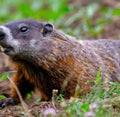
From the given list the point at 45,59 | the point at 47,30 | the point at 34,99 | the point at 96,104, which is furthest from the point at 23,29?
the point at 96,104

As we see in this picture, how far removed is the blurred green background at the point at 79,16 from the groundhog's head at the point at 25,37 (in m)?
2.65

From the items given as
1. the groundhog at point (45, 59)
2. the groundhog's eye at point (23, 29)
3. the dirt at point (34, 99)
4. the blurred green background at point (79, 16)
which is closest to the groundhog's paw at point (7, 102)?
the groundhog at point (45, 59)

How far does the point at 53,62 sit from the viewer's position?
22.0 feet

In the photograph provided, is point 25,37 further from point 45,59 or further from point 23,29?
point 45,59

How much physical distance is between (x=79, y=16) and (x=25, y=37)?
4.91 meters

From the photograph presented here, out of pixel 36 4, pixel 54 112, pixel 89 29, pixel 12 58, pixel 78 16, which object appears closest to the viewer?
pixel 54 112

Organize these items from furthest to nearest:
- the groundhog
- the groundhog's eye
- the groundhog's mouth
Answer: the groundhog's eye → the groundhog → the groundhog's mouth

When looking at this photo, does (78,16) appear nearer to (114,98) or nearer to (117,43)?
(117,43)

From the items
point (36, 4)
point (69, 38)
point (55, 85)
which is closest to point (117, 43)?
point (69, 38)

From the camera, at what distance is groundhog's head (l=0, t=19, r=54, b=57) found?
647 cm

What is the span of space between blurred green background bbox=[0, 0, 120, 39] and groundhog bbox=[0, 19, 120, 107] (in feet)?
8.47

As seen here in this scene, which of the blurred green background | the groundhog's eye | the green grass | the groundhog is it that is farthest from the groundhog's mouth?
the blurred green background

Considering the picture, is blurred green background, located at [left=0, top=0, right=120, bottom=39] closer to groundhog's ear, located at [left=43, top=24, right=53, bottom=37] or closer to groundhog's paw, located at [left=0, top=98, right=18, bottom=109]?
groundhog's ear, located at [left=43, top=24, right=53, bottom=37]

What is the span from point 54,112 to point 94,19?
6928mm
